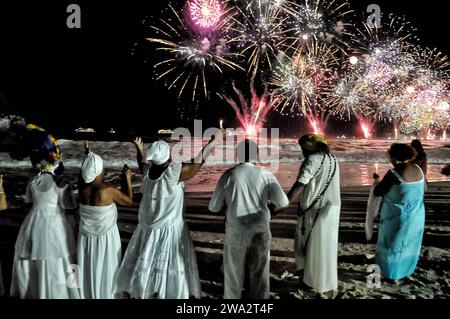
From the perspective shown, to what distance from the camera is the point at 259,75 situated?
151 feet

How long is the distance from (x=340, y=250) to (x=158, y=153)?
359 centimetres

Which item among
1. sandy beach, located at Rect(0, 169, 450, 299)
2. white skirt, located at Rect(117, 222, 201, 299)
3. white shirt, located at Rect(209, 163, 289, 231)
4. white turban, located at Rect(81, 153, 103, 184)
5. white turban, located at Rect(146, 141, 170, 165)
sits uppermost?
white turban, located at Rect(146, 141, 170, 165)

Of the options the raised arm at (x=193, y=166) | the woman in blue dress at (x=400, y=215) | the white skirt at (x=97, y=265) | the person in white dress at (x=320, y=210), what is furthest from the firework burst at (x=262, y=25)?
the white skirt at (x=97, y=265)

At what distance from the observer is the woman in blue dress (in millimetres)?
5039

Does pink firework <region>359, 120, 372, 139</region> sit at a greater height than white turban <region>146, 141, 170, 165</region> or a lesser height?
greater

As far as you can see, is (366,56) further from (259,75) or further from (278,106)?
(278,106)

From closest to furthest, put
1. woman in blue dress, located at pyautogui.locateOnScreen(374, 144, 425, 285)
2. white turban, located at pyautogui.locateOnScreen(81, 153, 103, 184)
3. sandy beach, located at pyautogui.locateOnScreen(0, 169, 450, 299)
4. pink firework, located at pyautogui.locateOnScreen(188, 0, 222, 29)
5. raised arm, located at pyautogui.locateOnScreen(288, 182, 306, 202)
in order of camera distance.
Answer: white turban, located at pyautogui.locateOnScreen(81, 153, 103, 184)
raised arm, located at pyautogui.locateOnScreen(288, 182, 306, 202)
sandy beach, located at pyautogui.locateOnScreen(0, 169, 450, 299)
woman in blue dress, located at pyautogui.locateOnScreen(374, 144, 425, 285)
pink firework, located at pyautogui.locateOnScreen(188, 0, 222, 29)

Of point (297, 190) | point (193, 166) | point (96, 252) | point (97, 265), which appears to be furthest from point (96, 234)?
point (297, 190)

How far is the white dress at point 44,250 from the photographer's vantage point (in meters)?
4.16

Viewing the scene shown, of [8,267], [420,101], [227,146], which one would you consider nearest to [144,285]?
[8,267]

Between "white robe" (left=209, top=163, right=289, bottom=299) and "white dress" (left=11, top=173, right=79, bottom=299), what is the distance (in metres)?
1.62

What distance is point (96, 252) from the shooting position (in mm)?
4223

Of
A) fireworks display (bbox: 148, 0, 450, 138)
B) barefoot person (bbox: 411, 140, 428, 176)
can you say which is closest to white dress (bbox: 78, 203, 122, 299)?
barefoot person (bbox: 411, 140, 428, 176)

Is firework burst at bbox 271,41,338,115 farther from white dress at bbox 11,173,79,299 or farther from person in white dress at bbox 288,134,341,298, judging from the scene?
white dress at bbox 11,173,79,299
